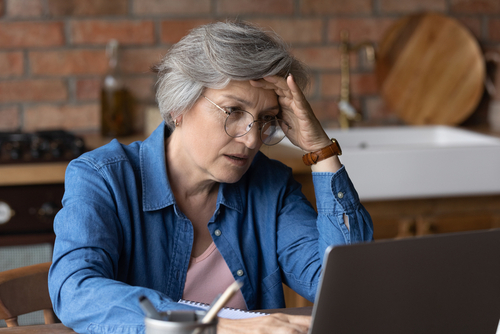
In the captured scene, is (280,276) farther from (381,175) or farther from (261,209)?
(381,175)

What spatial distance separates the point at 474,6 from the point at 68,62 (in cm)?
179

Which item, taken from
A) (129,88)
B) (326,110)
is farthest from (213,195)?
(326,110)

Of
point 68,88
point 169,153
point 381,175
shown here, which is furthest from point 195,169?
point 68,88

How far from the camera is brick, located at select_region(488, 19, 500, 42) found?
2.48m

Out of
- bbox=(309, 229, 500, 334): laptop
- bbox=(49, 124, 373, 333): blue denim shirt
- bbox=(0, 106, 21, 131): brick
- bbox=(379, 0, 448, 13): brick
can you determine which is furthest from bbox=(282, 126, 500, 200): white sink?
bbox=(0, 106, 21, 131): brick

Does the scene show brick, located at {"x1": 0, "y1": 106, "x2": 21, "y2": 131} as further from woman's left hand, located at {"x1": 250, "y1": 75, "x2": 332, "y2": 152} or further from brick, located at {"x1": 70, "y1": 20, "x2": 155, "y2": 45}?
woman's left hand, located at {"x1": 250, "y1": 75, "x2": 332, "y2": 152}

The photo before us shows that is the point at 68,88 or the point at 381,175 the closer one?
the point at 381,175

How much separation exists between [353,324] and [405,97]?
188 cm

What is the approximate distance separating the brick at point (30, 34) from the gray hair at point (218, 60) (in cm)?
121

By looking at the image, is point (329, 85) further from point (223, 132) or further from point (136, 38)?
point (223, 132)

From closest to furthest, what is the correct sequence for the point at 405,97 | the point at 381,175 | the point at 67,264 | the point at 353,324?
the point at 353,324
the point at 67,264
the point at 381,175
the point at 405,97

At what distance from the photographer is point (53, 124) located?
226cm

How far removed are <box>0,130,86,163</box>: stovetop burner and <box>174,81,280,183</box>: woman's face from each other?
760mm

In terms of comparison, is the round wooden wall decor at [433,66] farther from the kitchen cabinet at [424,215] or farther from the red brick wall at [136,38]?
the kitchen cabinet at [424,215]
